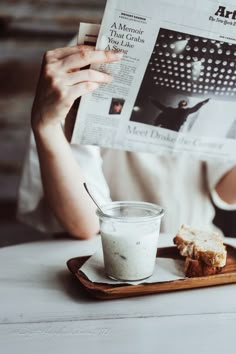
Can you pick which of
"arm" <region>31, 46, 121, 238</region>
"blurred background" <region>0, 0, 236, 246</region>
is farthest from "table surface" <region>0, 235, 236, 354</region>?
"blurred background" <region>0, 0, 236, 246</region>

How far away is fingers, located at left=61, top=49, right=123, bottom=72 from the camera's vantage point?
36.6 inches

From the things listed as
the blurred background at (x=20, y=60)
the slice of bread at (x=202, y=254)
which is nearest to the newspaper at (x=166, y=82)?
the slice of bread at (x=202, y=254)

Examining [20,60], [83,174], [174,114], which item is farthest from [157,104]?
[20,60]

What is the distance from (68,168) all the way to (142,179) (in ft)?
1.16

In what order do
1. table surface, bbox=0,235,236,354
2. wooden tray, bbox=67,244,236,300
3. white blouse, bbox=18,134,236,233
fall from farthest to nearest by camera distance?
white blouse, bbox=18,134,236,233 → wooden tray, bbox=67,244,236,300 → table surface, bbox=0,235,236,354

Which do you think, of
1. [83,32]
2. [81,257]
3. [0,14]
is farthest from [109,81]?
[0,14]

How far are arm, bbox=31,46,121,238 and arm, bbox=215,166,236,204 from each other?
1.35 ft

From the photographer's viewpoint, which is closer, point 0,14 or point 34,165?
point 34,165

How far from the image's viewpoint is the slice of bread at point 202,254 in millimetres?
865

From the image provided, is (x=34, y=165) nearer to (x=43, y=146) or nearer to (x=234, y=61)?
(x=43, y=146)

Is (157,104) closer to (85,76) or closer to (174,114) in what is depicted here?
(174,114)

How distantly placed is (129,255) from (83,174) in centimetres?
44

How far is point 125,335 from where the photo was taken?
0.72 metres

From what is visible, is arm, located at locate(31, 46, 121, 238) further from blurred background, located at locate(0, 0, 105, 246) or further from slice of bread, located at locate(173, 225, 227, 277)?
blurred background, located at locate(0, 0, 105, 246)
